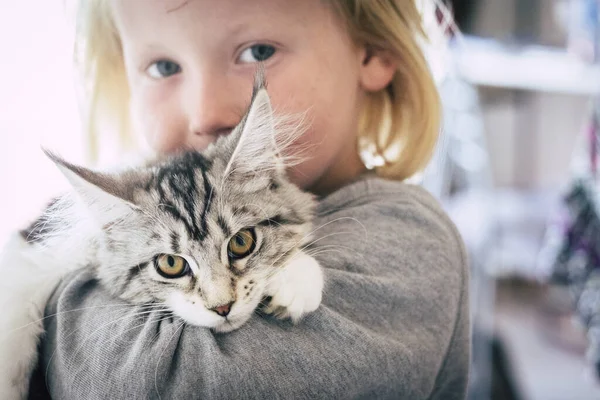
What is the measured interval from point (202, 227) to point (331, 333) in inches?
10.9

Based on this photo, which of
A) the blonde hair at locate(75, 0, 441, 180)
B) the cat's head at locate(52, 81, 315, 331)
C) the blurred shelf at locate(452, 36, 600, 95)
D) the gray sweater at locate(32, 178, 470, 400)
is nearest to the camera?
the gray sweater at locate(32, 178, 470, 400)

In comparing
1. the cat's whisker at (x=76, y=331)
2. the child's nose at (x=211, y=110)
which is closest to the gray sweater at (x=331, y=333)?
the cat's whisker at (x=76, y=331)

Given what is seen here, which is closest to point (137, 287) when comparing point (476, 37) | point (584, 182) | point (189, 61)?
point (189, 61)

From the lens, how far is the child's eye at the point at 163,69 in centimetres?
93

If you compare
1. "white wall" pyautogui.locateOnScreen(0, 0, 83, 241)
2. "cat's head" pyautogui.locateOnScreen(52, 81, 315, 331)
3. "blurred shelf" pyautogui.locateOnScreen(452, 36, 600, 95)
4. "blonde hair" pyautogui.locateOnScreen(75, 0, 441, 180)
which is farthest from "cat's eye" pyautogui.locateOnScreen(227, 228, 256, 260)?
"blurred shelf" pyautogui.locateOnScreen(452, 36, 600, 95)

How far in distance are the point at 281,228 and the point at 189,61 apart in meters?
0.34

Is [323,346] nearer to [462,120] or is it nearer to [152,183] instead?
[152,183]

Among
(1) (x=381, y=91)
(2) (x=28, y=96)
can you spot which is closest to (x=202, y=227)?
(2) (x=28, y=96)

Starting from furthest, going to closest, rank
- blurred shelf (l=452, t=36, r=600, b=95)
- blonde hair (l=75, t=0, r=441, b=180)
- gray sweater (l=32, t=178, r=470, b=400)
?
blurred shelf (l=452, t=36, r=600, b=95) < blonde hair (l=75, t=0, r=441, b=180) < gray sweater (l=32, t=178, r=470, b=400)

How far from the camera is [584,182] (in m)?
1.75

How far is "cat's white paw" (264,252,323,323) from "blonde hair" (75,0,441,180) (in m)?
0.44

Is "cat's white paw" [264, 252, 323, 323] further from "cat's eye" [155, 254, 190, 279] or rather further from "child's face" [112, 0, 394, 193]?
"child's face" [112, 0, 394, 193]

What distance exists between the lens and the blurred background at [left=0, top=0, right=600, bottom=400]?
32.4 inches

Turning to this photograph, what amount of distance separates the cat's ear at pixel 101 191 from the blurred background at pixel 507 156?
43mm
